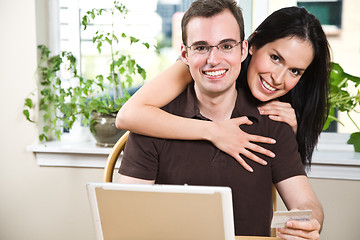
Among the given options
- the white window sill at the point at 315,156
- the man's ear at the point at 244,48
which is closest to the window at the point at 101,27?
the white window sill at the point at 315,156

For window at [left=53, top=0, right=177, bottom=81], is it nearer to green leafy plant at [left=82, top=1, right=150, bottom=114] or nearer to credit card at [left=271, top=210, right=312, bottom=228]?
green leafy plant at [left=82, top=1, right=150, bottom=114]

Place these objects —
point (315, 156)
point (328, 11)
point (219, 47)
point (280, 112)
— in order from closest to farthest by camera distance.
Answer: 1. point (219, 47)
2. point (280, 112)
3. point (315, 156)
4. point (328, 11)

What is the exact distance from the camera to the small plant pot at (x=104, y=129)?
2.11 metres

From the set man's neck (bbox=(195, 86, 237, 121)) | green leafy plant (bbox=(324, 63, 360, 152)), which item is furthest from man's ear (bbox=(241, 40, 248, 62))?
green leafy plant (bbox=(324, 63, 360, 152))

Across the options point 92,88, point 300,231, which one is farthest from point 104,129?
point 300,231

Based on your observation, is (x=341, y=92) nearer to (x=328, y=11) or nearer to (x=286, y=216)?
(x=328, y=11)

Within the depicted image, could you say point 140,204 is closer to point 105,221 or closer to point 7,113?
point 105,221

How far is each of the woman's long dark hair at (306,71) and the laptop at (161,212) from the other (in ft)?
2.18

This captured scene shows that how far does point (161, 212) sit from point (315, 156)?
52.0 inches

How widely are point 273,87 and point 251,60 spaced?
115 millimetres

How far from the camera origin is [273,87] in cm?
124

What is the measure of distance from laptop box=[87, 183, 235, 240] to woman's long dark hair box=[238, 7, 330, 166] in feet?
2.18

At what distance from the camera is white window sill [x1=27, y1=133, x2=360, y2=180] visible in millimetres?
1896

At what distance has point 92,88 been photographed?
231cm
